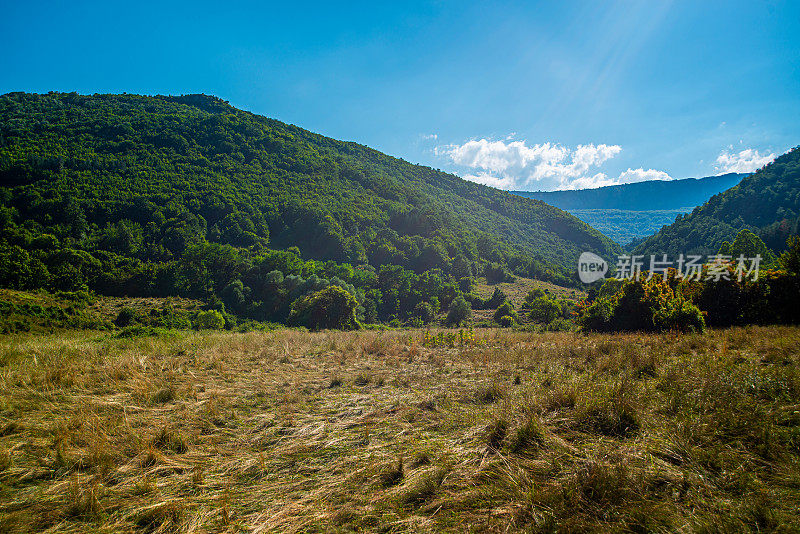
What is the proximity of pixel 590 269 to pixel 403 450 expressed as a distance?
102 m

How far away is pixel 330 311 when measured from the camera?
101 ft

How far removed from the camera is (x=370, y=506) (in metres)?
2.26

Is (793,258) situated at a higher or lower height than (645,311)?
higher

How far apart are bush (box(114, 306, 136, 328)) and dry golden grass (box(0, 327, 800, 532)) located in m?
36.8

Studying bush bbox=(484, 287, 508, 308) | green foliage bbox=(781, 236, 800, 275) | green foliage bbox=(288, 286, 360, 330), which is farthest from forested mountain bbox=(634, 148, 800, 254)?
green foliage bbox=(288, 286, 360, 330)

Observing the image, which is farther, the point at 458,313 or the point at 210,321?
the point at 458,313

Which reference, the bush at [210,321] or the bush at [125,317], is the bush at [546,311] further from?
the bush at [125,317]

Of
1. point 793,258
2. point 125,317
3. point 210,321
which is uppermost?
point 793,258

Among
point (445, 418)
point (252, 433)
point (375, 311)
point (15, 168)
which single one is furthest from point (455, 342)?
point (15, 168)

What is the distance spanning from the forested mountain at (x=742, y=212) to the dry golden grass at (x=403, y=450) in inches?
3889

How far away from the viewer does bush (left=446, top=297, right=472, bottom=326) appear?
50.8 m

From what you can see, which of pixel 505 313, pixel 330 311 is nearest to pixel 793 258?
pixel 330 311

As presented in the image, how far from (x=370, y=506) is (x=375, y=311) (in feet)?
169

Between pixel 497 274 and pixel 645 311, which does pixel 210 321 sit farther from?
pixel 497 274
